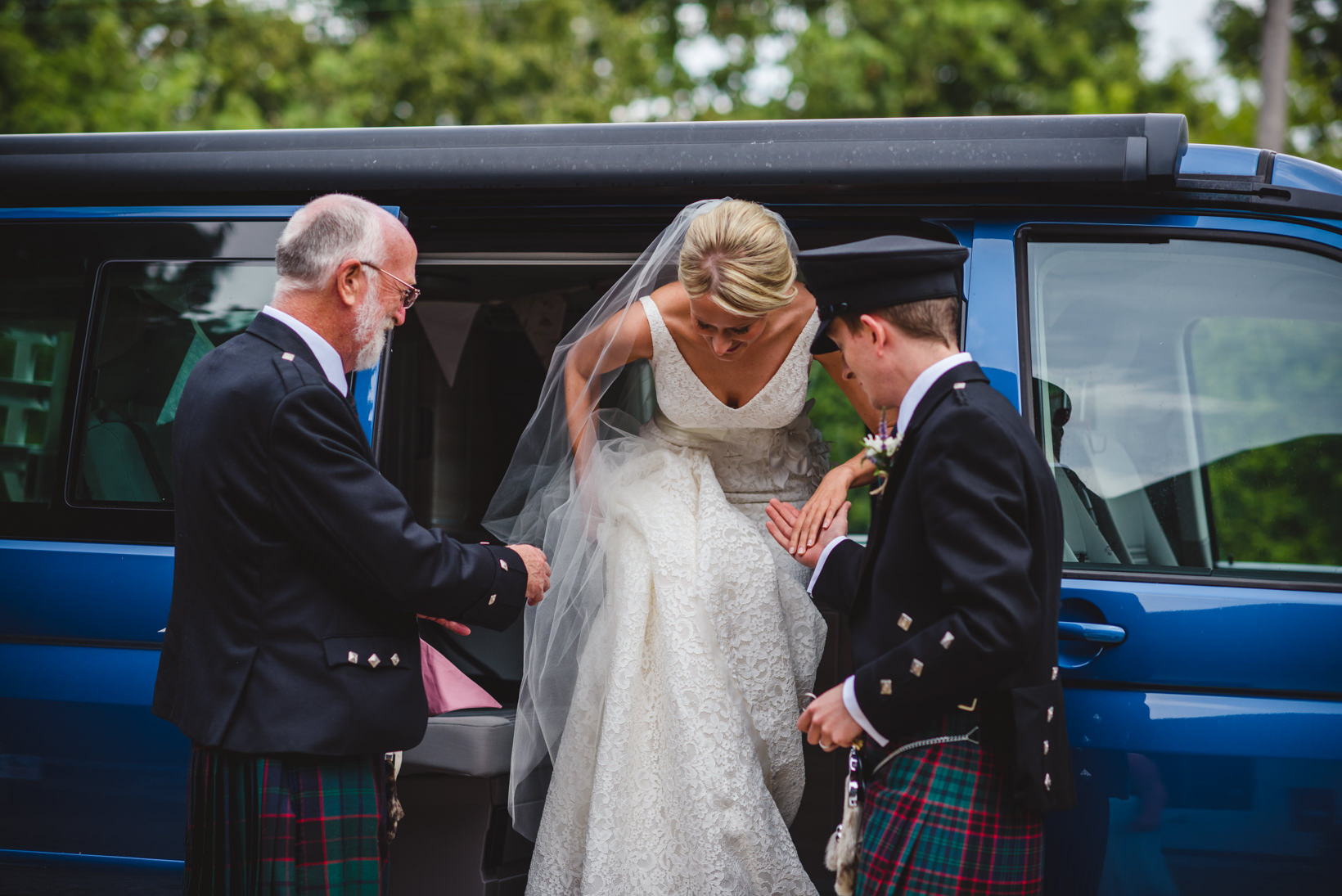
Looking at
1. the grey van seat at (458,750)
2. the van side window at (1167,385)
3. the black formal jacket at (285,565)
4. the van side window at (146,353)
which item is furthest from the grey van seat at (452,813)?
the van side window at (1167,385)

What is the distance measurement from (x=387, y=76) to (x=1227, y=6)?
9.94 m

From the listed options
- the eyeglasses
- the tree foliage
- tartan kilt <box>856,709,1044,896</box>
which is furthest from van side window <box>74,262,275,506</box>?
the tree foliage

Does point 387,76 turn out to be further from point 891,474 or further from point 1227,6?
point 891,474

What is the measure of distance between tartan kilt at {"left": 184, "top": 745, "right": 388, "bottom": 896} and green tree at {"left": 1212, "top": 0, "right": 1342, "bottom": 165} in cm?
1046

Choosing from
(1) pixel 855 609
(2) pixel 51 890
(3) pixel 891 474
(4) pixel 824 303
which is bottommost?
(2) pixel 51 890

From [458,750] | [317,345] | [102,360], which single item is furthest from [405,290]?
[458,750]

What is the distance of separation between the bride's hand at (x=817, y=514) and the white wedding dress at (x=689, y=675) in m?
0.24

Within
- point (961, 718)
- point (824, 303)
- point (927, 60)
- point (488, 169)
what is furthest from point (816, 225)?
point (927, 60)

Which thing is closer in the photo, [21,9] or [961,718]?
[961,718]

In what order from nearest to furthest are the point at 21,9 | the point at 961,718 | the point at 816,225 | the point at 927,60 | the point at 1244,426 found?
the point at 961,718, the point at 1244,426, the point at 816,225, the point at 21,9, the point at 927,60

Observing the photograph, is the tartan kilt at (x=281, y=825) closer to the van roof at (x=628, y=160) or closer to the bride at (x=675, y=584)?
the bride at (x=675, y=584)

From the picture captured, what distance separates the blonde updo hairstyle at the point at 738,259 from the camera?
2.44 meters

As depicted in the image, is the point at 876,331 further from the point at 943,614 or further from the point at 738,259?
the point at 738,259

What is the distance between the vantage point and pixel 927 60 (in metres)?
12.3
